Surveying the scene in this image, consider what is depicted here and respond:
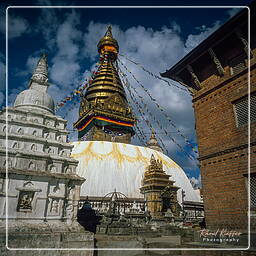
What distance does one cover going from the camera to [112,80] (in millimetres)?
40594

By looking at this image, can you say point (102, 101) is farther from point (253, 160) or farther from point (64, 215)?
point (253, 160)

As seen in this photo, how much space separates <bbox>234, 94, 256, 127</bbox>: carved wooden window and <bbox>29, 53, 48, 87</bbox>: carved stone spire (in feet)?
37.8

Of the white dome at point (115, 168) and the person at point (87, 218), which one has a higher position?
the white dome at point (115, 168)

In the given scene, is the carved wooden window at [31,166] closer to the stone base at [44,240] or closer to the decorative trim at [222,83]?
the stone base at [44,240]

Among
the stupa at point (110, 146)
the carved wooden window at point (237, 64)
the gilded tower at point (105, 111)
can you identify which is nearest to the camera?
the carved wooden window at point (237, 64)

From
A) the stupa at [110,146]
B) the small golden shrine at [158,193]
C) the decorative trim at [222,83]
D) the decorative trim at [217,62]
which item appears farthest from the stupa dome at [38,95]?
the small golden shrine at [158,193]

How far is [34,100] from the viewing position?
44.7 feet

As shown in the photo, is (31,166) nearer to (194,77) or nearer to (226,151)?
(226,151)

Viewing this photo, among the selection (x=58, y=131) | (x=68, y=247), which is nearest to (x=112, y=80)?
(x=58, y=131)

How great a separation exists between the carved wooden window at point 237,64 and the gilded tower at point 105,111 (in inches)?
976

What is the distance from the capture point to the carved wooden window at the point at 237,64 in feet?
32.5

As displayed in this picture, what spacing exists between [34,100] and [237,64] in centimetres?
1107

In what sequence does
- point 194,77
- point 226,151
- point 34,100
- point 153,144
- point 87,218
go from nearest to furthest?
point 226,151 < point 194,77 < point 34,100 < point 87,218 < point 153,144

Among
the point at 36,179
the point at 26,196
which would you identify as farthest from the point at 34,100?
the point at 26,196
